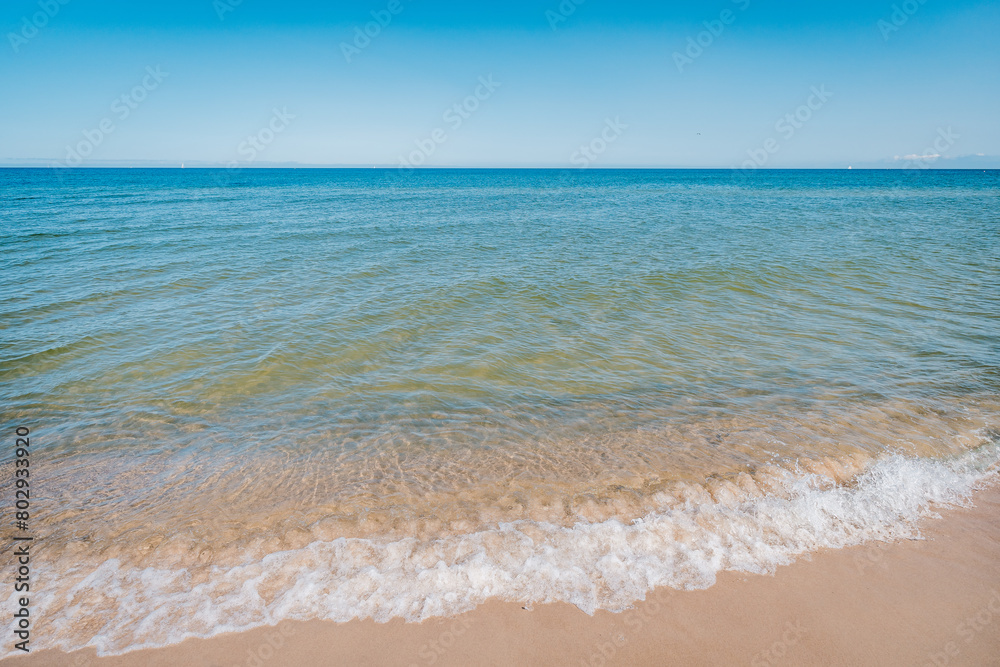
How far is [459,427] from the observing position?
8.05 meters

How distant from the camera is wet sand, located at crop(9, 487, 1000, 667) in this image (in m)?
4.12

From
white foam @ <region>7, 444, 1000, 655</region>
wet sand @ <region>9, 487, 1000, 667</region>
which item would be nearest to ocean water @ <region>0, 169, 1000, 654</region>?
white foam @ <region>7, 444, 1000, 655</region>

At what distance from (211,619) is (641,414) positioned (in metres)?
6.68

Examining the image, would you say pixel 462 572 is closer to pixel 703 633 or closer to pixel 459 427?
pixel 703 633

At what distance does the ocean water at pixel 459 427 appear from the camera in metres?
5.02

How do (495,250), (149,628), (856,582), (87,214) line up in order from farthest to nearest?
(87,214) < (495,250) < (856,582) < (149,628)

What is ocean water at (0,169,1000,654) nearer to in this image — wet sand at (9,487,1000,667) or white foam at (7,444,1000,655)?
white foam at (7,444,1000,655)

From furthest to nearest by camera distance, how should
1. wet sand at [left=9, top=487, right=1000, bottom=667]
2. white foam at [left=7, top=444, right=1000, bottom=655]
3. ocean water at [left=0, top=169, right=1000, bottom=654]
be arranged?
ocean water at [left=0, top=169, right=1000, bottom=654]
white foam at [left=7, top=444, right=1000, bottom=655]
wet sand at [left=9, top=487, right=1000, bottom=667]

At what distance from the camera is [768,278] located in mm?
17406

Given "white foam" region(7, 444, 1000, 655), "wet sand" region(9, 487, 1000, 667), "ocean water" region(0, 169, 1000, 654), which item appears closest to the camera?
"wet sand" region(9, 487, 1000, 667)

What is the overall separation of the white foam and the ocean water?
3 centimetres

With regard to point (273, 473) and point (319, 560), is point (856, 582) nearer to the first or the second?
point (319, 560)

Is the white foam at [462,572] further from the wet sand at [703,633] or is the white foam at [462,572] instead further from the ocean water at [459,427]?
the wet sand at [703,633]

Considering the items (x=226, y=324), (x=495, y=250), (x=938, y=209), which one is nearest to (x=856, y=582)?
(x=226, y=324)
